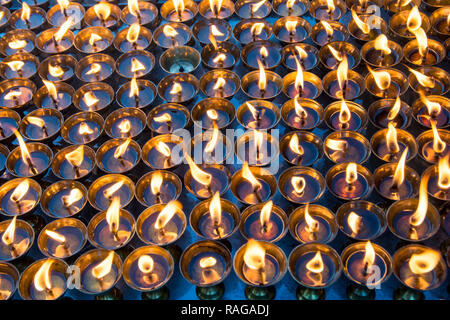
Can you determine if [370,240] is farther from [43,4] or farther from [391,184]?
[43,4]

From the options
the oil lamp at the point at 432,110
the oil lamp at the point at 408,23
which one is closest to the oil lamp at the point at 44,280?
the oil lamp at the point at 432,110

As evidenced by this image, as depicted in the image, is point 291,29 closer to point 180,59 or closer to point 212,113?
point 180,59

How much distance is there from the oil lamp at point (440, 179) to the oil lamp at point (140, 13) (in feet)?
8.61

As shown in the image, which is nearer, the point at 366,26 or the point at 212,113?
the point at 212,113

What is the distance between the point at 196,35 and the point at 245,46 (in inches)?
20.0

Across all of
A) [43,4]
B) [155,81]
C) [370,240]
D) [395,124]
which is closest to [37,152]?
[155,81]

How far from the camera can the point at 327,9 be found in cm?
395

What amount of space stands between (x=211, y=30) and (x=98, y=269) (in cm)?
228

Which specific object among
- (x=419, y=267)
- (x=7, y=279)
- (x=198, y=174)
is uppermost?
(x=198, y=174)

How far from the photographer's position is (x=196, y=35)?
3852 mm

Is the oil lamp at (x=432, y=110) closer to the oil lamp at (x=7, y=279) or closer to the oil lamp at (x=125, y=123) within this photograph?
the oil lamp at (x=125, y=123)

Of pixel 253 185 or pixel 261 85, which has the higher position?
pixel 261 85

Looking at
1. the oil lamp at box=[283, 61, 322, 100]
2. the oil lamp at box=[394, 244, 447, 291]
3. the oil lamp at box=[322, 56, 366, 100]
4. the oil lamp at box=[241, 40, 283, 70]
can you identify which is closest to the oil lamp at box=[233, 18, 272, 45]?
the oil lamp at box=[241, 40, 283, 70]

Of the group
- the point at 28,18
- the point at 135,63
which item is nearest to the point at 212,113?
the point at 135,63
